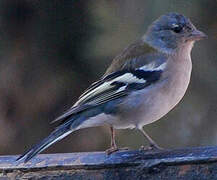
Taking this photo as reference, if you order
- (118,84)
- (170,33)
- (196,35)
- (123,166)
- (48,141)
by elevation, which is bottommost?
(123,166)

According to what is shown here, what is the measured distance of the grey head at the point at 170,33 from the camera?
504 cm

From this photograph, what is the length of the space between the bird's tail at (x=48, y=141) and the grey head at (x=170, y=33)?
103 centimetres

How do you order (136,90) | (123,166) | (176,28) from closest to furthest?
(123,166), (136,90), (176,28)

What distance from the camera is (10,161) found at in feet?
12.7

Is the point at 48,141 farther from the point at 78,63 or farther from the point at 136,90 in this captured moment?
the point at 78,63

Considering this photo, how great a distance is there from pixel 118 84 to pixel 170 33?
28.9 inches

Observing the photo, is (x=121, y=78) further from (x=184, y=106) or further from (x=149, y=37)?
(x=184, y=106)

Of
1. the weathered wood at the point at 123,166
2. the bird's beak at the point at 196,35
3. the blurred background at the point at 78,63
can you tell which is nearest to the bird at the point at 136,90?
the bird's beak at the point at 196,35

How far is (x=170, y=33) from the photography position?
5.21 metres

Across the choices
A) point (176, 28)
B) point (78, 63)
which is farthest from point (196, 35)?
point (78, 63)

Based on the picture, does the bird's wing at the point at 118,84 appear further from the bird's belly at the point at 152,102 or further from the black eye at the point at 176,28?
the black eye at the point at 176,28

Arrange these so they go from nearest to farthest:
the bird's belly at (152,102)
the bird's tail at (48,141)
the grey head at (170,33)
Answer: the bird's tail at (48,141)
the bird's belly at (152,102)
the grey head at (170,33)

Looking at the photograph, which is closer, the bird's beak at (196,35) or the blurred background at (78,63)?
the bird's beak at (196,35)

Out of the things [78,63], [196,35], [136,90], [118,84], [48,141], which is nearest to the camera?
[48,141]
